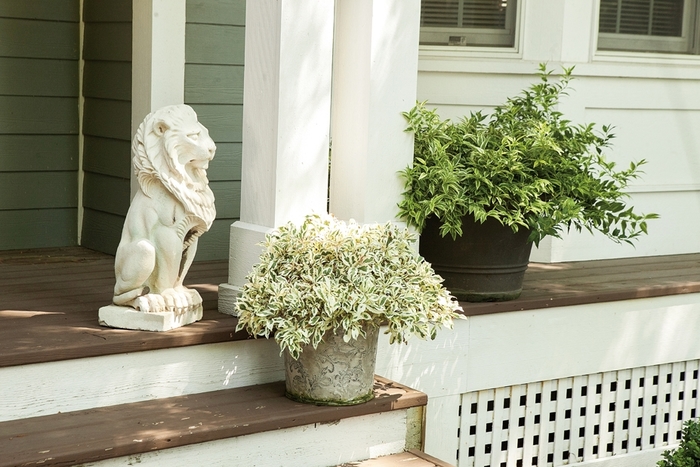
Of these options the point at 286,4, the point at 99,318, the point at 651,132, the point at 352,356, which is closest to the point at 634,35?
the point at 651,132

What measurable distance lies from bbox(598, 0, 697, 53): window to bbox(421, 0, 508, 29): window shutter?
1.90 feet

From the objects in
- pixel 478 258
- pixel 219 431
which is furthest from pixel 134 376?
pixel 478 258

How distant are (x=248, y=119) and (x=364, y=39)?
54cm

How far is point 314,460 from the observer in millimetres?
3369

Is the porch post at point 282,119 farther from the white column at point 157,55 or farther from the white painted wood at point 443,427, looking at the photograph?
the white column at point 157,55

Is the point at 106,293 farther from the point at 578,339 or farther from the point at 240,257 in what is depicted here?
Answer: the point at 578,339

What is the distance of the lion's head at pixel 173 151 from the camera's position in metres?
3.31

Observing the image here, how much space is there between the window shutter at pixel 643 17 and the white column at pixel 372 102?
1.88 m

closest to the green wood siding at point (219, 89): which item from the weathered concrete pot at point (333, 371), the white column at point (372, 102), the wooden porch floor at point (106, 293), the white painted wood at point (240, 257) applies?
the wooden porch floor at point (106, 293)

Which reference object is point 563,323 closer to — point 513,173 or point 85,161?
point 513,173

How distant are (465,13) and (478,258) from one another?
169 centimetres

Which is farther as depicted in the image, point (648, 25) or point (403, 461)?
point (648, 25)

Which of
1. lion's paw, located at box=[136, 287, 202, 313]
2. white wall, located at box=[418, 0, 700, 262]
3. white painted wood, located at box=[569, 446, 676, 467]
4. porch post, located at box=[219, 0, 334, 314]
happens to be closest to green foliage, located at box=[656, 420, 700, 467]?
white painted wood, located at box=[569, 446, 676, 467]

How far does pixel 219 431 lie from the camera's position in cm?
309
